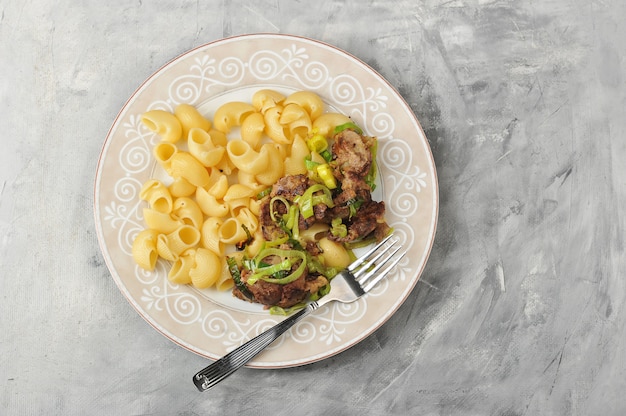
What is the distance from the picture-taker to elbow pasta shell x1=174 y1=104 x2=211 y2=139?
3.15 metres

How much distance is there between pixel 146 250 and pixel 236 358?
0.73m

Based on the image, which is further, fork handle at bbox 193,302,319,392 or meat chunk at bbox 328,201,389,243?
meat chunk at bbox 328,201,389,243

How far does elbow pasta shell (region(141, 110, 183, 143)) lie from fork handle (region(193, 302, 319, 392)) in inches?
45.9

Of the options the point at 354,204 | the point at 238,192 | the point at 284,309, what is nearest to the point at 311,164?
the point at 354,204

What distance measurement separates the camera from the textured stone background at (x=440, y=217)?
3.29 metres

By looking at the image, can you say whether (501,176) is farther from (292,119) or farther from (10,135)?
(10,135)

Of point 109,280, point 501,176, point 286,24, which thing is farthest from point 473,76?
point 109,280

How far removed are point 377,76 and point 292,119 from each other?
557mm

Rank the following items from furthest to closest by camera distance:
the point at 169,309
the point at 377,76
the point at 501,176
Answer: the point at 501,176 → the point at 377,76 → the point at 169,309

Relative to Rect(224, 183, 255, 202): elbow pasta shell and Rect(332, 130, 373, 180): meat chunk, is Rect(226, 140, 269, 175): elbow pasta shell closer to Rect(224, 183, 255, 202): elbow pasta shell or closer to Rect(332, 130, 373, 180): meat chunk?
Rect(224, 183, 255, 202): elbow pasta shell

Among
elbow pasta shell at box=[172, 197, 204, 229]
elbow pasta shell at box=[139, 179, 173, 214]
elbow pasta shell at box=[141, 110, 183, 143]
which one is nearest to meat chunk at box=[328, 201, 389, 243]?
elbow pasta shell at box=[172, 197, 204, 229]

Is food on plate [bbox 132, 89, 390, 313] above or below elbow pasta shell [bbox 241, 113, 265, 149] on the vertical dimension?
below

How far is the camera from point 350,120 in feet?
10.6

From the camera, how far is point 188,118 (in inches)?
124
